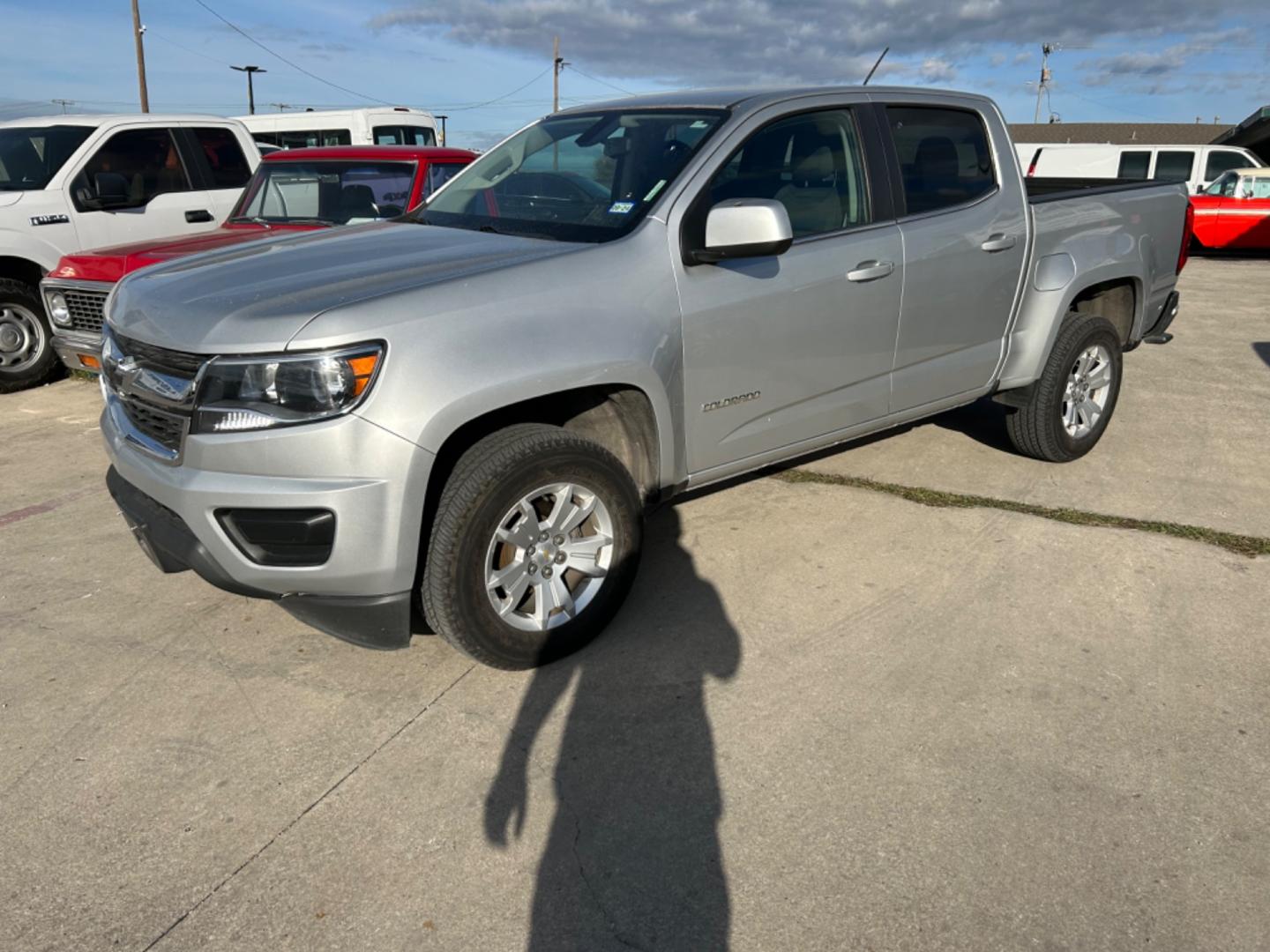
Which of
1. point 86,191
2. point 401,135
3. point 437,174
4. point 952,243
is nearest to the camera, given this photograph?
point 952,243

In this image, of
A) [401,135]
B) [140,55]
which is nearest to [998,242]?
[401,135]

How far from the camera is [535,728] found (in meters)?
3.01

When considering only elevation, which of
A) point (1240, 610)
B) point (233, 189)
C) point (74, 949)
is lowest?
point (74, 949)

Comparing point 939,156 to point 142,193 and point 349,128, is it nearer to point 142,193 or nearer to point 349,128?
point 142,193

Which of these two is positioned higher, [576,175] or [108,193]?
[576,175]

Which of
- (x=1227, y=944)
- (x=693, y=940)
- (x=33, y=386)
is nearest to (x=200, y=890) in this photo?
(x=693, y=940)

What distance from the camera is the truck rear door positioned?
423cm

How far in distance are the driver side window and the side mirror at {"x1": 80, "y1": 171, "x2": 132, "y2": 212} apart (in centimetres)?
572

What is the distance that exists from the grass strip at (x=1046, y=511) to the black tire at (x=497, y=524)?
199cm

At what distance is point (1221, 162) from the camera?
18.7 metres

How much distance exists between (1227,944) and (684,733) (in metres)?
1.43

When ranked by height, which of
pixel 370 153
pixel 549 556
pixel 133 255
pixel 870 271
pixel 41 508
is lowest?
pixel 41 508

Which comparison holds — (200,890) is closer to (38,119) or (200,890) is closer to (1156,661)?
(1156,661)

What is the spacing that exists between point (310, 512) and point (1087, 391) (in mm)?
4211
